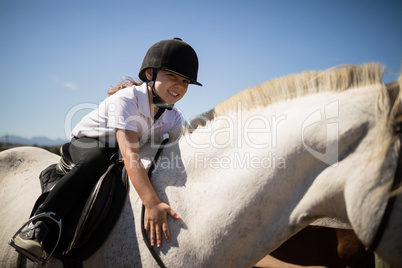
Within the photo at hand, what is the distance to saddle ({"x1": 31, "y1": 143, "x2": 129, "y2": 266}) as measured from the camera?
1.52 metres

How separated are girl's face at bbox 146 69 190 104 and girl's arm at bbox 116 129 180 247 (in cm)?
55

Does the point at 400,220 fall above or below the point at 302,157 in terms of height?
below

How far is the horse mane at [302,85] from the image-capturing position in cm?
127

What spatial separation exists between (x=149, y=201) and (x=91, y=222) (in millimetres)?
481

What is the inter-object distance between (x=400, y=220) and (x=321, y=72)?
0.91 m

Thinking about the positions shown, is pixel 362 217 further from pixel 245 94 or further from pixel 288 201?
pixel 245 94

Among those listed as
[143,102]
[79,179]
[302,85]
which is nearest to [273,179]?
[302,85]

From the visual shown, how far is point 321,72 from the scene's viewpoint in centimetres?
140

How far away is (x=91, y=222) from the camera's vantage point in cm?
152

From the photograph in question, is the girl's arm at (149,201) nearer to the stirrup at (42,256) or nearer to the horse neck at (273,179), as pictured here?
the horse neck at (273,179)

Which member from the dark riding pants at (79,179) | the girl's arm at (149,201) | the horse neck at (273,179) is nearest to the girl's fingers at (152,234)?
the girl's arm at (149,201)

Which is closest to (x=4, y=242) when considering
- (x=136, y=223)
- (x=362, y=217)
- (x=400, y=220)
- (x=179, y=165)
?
(x=136, y=223)

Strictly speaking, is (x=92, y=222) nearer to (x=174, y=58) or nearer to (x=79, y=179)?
(x=79, y=179)

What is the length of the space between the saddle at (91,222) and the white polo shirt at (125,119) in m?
0.35
